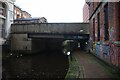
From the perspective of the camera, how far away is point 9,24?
23.9 m

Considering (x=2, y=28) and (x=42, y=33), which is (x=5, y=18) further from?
(x=42, y=33)

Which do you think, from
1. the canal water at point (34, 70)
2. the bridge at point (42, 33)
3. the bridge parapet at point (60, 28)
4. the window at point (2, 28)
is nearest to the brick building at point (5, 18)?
the window at point (2, 28)

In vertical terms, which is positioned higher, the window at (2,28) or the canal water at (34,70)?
the window at (2,28)

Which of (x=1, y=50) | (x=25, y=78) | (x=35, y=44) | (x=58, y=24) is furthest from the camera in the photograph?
(x=35, y=44)

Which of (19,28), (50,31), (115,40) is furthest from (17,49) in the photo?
(115,40)

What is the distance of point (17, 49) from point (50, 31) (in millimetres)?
5792

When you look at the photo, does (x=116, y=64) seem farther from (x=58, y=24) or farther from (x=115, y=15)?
(x=58, y=24)

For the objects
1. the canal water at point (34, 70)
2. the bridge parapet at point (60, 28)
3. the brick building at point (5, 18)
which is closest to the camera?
the canal water at point (34, 70)

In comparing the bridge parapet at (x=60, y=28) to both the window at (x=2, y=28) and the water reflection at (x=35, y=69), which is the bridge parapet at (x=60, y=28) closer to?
the window at (x=2, y=28)

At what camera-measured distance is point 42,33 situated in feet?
76.9

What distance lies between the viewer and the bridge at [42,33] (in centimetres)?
2269

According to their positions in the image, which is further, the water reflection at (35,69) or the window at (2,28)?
the window at (2,28)

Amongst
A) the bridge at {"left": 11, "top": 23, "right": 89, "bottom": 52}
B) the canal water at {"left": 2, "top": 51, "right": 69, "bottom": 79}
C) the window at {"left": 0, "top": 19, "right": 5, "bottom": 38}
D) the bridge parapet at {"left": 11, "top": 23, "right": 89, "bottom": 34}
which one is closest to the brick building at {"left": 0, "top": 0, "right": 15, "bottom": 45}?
the window at {"left": 0, "top": 19, "right": 5, "bottom": 38}

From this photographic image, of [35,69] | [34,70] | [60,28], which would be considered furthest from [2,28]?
[34,70]
